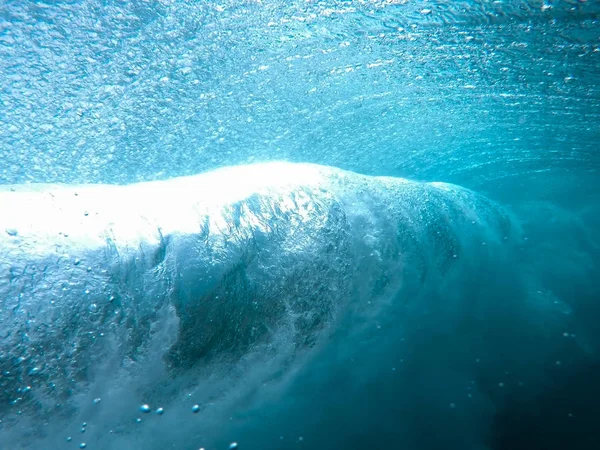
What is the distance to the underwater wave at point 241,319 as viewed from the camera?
262cm

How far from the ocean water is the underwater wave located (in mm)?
23

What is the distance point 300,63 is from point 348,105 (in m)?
2.78

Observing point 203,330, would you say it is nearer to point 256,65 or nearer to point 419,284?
point 419,284

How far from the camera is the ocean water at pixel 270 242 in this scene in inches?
113

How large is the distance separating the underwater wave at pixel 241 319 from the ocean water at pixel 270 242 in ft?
0.07

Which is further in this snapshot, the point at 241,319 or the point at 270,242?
the point at 270,242

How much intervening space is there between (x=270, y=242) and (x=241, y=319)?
99cm

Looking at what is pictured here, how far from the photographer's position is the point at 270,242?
4.08 meters

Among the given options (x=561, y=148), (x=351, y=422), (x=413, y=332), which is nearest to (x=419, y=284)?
(x=413, y=332)

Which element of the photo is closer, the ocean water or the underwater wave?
the underwater wave

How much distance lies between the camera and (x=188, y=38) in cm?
555

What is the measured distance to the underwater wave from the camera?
103 inches

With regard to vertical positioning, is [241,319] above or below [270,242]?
below

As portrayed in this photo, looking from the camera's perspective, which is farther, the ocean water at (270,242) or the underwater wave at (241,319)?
the ocean water at (270,242)
